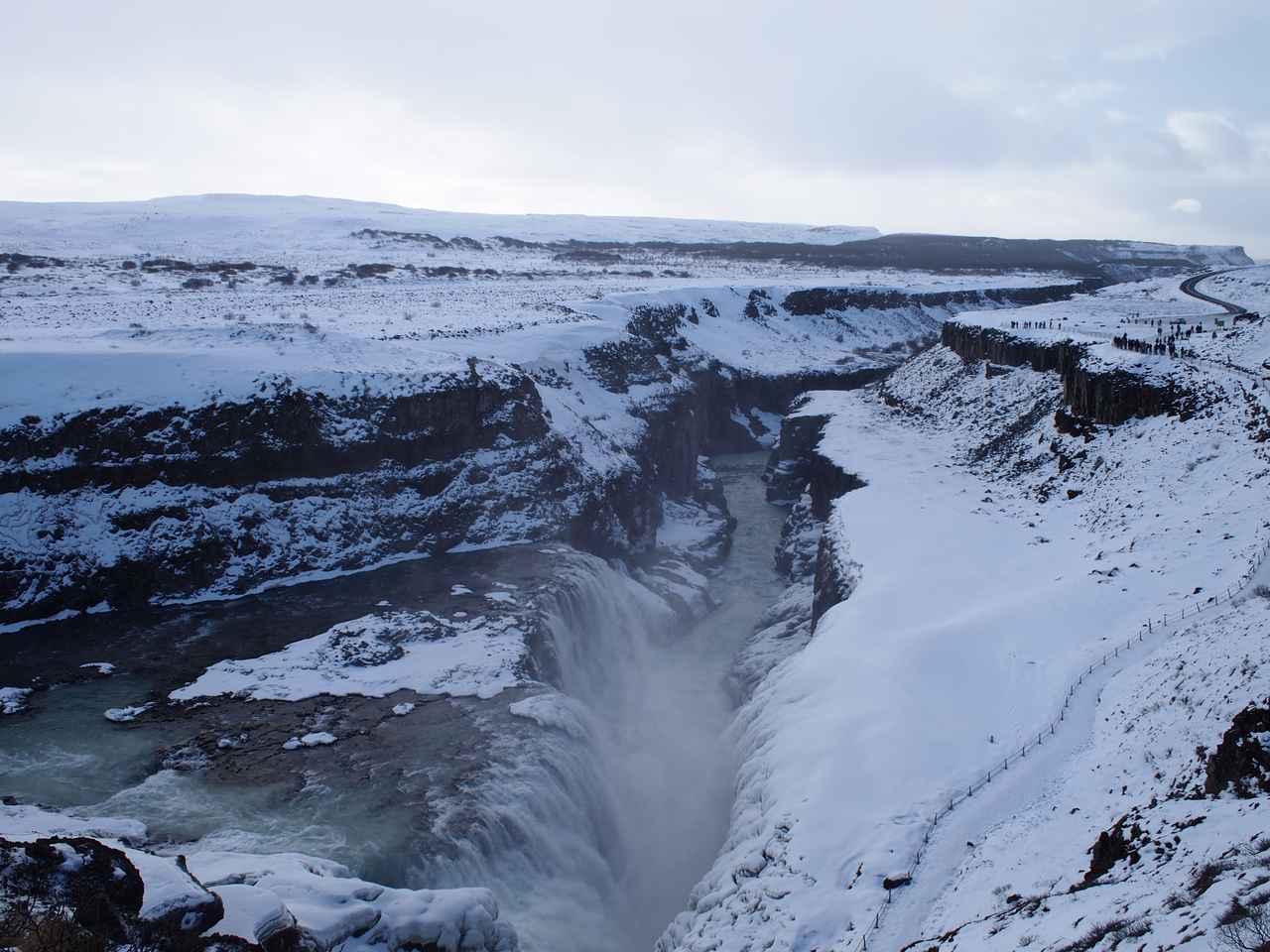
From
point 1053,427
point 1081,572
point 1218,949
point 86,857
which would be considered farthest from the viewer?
point 1053,427

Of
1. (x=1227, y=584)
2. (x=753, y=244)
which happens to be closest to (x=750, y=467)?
(x=1227, y=584)

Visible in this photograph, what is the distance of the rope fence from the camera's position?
52.7 feet

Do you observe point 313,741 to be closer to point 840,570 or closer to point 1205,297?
point 840,570

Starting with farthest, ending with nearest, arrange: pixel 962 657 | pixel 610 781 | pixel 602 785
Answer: pixel 610 781
pixel 602 785
pixel 962 657

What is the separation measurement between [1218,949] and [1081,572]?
20344 mm

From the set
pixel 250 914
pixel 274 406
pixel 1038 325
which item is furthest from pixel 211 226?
pixel 250 914

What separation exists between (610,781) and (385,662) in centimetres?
789

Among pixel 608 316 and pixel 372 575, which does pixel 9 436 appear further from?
pixel 608 316

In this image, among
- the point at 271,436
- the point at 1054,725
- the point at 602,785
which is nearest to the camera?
the point at 1054,725

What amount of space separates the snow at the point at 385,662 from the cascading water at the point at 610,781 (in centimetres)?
207

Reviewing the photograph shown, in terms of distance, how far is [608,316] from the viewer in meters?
62.8

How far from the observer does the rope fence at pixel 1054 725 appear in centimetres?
1608

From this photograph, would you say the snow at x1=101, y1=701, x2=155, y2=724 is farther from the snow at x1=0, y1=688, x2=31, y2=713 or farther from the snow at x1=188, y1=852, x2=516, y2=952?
the snow at x1=188, y1=852, x2=516, y2=952

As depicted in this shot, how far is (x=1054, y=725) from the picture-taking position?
19.7m
